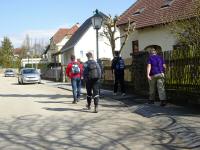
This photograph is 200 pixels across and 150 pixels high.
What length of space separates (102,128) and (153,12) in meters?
20.0

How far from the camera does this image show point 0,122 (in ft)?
40.6

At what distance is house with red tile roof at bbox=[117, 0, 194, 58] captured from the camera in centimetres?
2675

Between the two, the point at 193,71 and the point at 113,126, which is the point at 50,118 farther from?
the point at 193,71

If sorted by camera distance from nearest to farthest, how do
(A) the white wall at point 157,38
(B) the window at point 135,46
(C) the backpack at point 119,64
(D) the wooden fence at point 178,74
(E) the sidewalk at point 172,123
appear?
(E) the sidewalk at point 172,123, (D) the wooden fence at point 178,74, (C) the backpack at point 119,64, (A) the white wall at point 157,38, (B) the window at point 135,46

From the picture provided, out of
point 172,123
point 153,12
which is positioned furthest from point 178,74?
point 153,12

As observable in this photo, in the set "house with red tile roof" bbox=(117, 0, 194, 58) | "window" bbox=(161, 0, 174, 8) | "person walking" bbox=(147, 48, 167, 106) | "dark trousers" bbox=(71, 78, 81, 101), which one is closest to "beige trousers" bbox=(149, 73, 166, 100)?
"person walking" bbox=(147, 48, 167, 106)

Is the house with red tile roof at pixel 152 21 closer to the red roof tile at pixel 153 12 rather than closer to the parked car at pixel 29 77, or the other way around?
the red roof tile at pixel 153 12

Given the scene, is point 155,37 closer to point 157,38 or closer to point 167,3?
point 157,38

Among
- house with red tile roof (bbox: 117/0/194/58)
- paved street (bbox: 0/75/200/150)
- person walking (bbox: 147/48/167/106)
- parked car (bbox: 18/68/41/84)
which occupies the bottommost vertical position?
paved street (bbox: 0/75/200/150)

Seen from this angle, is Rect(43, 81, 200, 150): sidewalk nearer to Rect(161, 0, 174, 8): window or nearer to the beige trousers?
the beige trousers

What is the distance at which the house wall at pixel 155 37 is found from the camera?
Result: 89.2 ft

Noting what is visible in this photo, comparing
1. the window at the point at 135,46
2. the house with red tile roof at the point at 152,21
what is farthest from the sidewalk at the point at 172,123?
the window at the point at 135,46

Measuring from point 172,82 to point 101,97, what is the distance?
5361 mm

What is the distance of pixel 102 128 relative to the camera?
35.4 feet
